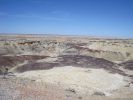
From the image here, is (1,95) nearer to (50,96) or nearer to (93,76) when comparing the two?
(50,96)

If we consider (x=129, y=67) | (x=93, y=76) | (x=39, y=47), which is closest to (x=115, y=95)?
(x=93, y=76)

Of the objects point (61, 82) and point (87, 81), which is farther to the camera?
point (87, 81)

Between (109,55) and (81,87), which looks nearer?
(81,87)

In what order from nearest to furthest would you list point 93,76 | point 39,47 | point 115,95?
point 115,95 → point 93,76 → point 39,47

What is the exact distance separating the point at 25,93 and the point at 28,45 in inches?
1693

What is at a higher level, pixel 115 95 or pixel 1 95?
pixel 1 95

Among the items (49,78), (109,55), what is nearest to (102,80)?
(49,78)

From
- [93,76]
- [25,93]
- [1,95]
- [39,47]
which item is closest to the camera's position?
[1,95]

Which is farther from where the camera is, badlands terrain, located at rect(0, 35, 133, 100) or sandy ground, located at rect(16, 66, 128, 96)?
sandy ground, located at rect(16, 66, 128, 96)

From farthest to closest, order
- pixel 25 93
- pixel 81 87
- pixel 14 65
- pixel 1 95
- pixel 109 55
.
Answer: pixel 109 55 → pixel 14 65 → pixel 81 87 → pixel 25 93 → pixel 1 95

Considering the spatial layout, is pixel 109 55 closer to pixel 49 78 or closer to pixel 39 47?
pixel 39 47

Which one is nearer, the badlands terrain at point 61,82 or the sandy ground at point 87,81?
Result: the badlands terrain at point 61,82

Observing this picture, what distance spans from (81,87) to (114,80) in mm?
6571

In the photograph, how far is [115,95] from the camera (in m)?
21.8
